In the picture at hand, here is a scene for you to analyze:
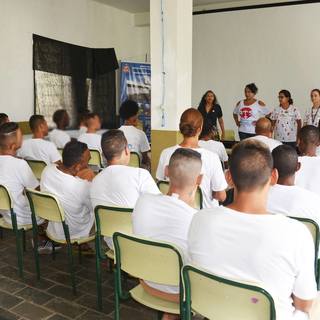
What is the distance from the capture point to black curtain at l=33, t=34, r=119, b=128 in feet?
23.3

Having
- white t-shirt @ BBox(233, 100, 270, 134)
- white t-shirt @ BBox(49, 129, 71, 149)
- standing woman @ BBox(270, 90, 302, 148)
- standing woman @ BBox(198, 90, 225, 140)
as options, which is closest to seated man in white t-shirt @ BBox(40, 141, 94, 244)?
white t-shirt @ BBox(49, 129, 71, 149)

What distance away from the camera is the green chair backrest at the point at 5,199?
296cm

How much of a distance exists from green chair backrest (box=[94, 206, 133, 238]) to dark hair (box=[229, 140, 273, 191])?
90 cm

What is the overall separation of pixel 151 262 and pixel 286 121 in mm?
4967

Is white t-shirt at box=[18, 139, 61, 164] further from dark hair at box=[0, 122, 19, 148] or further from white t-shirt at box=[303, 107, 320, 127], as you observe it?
white t-shirt at box=[303, 107, 320, 127]

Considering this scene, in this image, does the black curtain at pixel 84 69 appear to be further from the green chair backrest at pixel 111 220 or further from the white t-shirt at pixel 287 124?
the green chair backrest at pixel 111 220

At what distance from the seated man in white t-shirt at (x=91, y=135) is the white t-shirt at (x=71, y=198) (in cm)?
203

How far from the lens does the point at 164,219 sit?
1.96 meters

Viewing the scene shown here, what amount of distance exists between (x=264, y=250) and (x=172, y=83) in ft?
13.4

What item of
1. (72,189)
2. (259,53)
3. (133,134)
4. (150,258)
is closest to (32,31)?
(133,134)

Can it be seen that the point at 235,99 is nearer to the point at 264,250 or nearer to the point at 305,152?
the point at 305,152

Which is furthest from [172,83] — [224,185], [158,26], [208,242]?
[208,242]

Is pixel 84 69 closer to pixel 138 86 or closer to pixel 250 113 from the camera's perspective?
pixel 138 86

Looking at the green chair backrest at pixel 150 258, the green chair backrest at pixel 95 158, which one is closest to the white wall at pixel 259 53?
the green chair backrest at pixel 95 158
